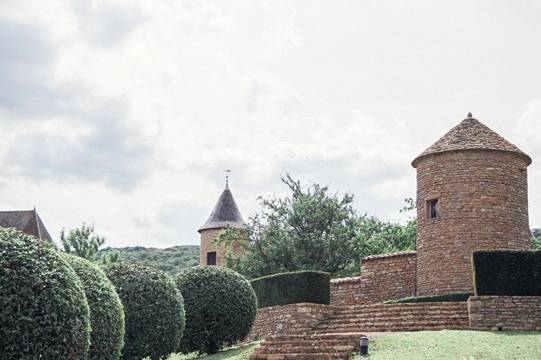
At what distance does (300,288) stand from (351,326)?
91.8 inches

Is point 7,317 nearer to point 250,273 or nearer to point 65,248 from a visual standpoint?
point 250,273

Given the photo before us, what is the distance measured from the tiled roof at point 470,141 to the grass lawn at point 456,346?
9.51 metres

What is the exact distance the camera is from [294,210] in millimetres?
37188

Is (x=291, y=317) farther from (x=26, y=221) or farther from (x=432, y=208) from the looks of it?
(x=26, y=221)

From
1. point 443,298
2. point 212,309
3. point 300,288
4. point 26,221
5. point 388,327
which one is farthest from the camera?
point 26,221

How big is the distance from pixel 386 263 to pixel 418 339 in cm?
1092

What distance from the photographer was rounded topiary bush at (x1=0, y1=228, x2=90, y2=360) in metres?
10.9

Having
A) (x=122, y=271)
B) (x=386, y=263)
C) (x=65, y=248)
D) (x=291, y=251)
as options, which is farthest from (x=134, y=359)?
(x=65, y=248)

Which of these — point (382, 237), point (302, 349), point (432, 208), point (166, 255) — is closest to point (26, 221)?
point (382, 237)

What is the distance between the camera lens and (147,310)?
1819cm

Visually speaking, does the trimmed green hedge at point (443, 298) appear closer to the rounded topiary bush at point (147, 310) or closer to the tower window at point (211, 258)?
the rounded topiary bush at point (147, 310)

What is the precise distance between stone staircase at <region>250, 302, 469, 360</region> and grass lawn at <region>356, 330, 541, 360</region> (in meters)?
0.90

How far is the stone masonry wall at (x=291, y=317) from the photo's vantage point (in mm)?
23188

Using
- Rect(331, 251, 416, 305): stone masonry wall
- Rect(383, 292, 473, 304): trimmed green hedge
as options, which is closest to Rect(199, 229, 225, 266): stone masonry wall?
Rect(331, 251, 416, 305): stone masonry wall
